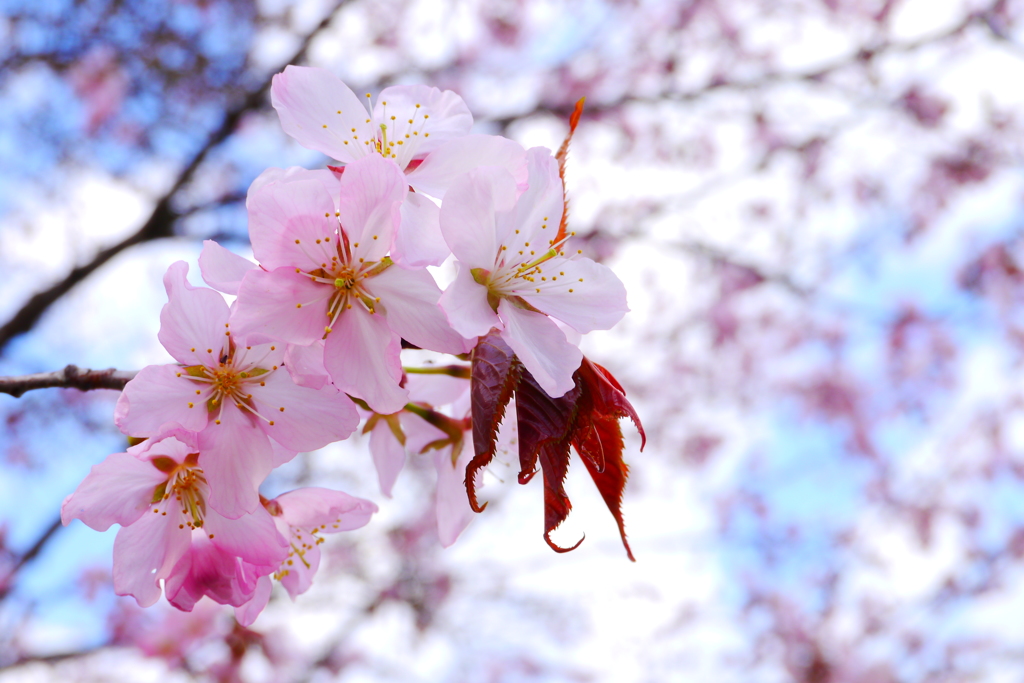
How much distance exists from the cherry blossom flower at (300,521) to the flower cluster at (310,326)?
2 centimetres

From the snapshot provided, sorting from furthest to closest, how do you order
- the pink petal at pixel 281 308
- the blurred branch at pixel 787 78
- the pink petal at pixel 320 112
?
the blurred branch at pixel 787 78, the pink petal at pixel 320 112, the pink petal at pixel 281 308

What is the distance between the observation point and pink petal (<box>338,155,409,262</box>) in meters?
0.85

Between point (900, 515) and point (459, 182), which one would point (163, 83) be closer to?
point (459, 182)

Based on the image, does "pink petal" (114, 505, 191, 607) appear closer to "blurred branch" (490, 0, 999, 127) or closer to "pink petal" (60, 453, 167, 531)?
"pink petal" (60, 453, 167, 531)

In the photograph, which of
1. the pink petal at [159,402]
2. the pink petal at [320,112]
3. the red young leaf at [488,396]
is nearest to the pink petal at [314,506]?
the pink petal at [159,402]

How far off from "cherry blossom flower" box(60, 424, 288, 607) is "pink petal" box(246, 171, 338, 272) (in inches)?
12.2

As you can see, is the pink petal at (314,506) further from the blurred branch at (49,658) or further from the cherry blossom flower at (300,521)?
the blurred branch at (49,658)

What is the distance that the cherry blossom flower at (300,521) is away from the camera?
42.9 inches

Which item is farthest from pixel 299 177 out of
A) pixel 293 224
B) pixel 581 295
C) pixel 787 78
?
pixel 787 78

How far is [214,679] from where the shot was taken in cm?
464

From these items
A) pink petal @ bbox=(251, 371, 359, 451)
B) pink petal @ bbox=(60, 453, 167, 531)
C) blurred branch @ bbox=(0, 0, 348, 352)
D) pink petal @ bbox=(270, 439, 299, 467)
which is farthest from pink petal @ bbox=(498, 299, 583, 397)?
blurred branch @ bbox=(0, 0, 348, 352)

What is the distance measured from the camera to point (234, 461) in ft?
2.96

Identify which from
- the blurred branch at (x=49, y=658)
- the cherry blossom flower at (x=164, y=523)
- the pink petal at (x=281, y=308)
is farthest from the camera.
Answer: the blurred branch at (x=49, y=658)

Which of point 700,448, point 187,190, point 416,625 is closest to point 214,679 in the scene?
point 416,625
